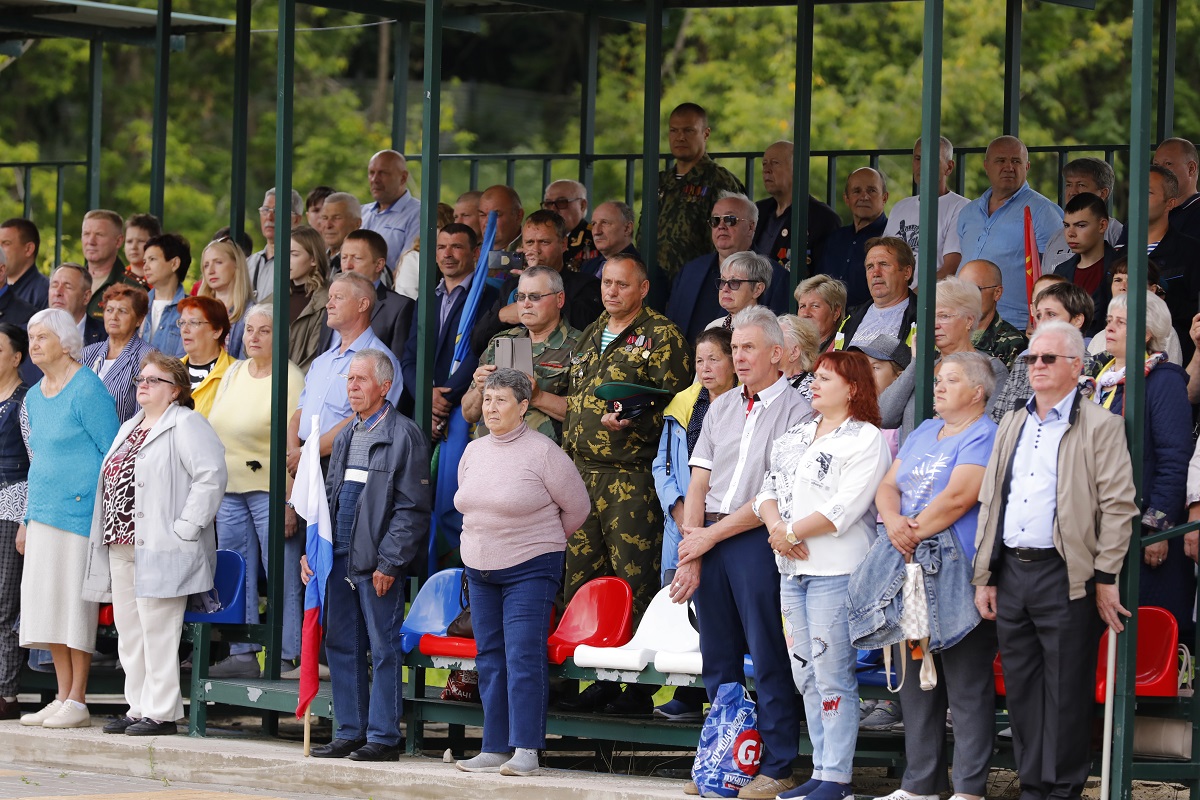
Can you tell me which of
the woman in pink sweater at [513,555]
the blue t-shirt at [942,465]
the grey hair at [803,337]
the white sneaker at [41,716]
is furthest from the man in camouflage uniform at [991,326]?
the white sneaker at [41,716]

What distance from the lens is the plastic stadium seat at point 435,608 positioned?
7.73 meters

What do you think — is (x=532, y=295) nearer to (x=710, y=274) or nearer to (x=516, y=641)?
(x=710, y=274)

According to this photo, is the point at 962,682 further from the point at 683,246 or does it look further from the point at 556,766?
the point at 683,246

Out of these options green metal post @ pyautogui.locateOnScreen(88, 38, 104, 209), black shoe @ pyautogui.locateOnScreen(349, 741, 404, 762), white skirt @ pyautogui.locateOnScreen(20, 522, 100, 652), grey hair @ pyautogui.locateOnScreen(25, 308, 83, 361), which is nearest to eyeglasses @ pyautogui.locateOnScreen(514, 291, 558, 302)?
black shoe @ pyautogui.locateOnScreen(349, 741, 404, 762)

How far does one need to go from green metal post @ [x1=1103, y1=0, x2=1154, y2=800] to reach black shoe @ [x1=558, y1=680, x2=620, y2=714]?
Answer: 231 cm

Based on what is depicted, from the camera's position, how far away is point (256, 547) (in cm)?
877

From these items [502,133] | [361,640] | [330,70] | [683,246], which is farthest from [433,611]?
[502,133]

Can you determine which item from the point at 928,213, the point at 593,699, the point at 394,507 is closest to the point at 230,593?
the point at 394,507

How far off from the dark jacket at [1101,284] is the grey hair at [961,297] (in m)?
0.50

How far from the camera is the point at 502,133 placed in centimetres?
2733

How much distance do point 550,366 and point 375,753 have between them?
5.74 feet

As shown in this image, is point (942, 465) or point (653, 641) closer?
point (942, 465)

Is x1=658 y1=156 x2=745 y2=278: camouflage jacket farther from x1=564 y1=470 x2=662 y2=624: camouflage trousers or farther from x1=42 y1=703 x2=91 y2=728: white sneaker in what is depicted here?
x1=42 y1=703 x2=91 y2=728: white sneaker

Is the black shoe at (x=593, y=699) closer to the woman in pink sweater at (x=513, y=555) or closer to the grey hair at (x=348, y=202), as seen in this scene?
the woman in pink sweater at (x=513, y=555)
